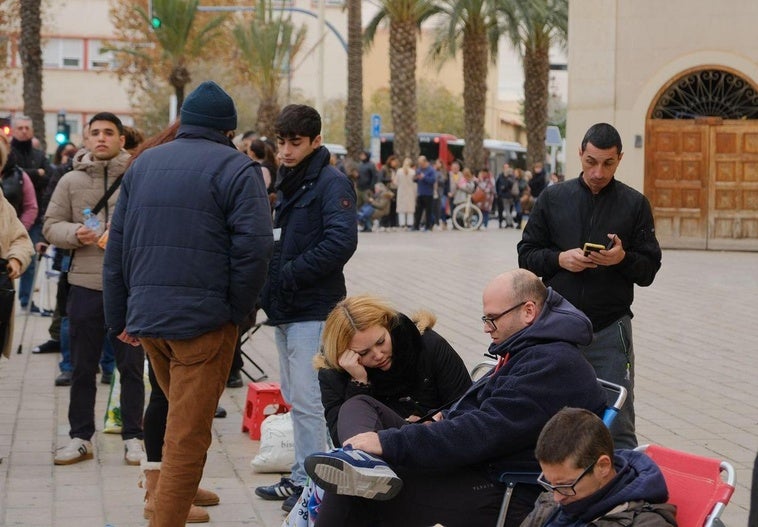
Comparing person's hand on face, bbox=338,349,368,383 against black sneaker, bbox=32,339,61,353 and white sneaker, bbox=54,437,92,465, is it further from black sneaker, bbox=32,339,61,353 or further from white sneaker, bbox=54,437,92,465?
black sneaker, bbox=32,339,61,353

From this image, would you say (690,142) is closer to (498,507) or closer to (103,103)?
(498,507)

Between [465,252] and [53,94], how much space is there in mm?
51091

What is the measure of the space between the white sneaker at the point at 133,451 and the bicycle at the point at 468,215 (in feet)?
88.8

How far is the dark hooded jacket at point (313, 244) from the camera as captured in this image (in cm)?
653

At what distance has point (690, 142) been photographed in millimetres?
24000

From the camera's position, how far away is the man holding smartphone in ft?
20.4

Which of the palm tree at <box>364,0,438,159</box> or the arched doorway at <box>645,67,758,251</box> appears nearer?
the arched doorway at <box>645,67,758,251</box>

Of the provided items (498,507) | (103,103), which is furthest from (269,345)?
(103,103)

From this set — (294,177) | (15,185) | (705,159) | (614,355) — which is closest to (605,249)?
(614,355)

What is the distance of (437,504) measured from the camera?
4852 millimetres

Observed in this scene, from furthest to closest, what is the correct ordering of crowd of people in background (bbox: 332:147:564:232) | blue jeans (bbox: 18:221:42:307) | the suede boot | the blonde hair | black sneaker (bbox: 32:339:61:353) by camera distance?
crowd of people in background (bbox: 332:147:564:232), blue jeans (bbox: 18:221:42:307), black sneaker (bbox: 32:339:61:353), the suede boot, the blonde hair

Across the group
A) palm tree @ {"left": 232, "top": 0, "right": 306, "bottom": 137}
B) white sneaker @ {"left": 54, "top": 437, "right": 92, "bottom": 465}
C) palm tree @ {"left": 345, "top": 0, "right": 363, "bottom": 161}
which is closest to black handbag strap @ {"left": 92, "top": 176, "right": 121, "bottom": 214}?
white sneaker @ {"left": 54, "top": 437, "right": 92, "bottom": 465}

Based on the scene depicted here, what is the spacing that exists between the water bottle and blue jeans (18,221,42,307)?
5.90m

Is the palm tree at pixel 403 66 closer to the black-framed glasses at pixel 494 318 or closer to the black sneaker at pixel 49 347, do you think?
the black sneaker at pixel 49 347
